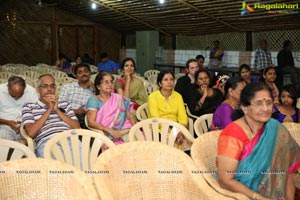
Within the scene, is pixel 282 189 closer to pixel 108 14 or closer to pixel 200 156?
pixel 200 156

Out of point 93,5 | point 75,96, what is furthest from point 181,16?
point 75,96

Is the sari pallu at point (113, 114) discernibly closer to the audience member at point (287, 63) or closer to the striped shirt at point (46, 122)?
the striped shirt at point (46, 122)

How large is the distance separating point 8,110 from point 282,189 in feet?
8.79

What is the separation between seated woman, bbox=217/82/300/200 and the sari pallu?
1544 mm

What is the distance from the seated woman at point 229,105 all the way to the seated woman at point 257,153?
0.82 metres

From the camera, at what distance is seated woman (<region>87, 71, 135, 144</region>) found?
3.28 metres

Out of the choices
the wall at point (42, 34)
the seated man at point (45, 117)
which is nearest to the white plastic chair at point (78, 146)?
the seated man at point (45, 117)

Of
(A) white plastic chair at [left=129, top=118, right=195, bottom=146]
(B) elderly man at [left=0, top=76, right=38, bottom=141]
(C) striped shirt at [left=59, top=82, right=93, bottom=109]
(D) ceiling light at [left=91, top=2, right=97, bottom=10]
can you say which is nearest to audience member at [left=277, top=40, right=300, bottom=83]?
(C) striped shirt at [left=59, top=82, right=93, bottom=109]

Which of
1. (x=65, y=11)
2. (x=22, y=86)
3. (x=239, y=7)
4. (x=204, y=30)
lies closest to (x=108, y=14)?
(x=65, y=11)

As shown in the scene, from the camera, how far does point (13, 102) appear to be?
11.8ft

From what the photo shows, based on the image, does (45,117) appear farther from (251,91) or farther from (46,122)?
(251,91)

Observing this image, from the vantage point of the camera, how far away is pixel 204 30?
30.5ft

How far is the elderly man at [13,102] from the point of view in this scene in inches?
136

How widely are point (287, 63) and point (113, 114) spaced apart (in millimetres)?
4664
